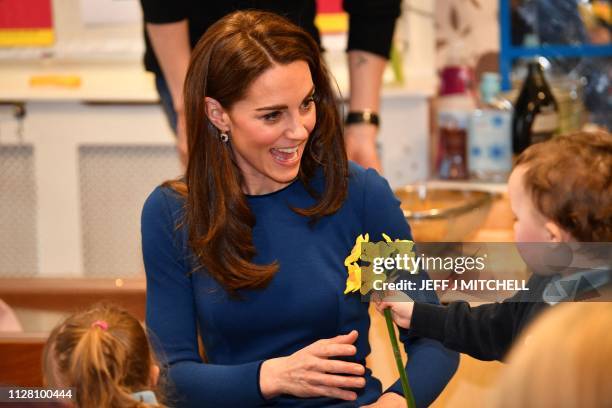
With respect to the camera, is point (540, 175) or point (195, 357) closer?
point (540, 175)

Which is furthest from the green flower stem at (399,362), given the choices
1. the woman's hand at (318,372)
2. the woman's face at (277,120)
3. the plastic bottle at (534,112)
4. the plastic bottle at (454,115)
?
the plastic bottle at (454,115)

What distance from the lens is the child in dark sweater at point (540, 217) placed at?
131cm

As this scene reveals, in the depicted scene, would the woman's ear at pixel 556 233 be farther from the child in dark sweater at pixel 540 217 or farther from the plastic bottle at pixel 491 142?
the plastic bottle at pixel 491 142

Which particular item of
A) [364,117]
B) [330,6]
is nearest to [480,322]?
[364,117]

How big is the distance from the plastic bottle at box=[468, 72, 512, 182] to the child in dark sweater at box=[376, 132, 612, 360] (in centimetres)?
145

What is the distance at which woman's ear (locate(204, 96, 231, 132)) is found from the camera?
1627mm

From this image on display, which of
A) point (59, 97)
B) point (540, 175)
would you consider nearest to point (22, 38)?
point (59, 97)

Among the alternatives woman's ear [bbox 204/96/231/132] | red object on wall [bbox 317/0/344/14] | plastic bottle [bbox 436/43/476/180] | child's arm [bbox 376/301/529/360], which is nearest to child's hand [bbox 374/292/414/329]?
child's arm [bbox 376/301/529/360]

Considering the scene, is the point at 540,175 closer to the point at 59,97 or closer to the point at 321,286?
the point at 321,286

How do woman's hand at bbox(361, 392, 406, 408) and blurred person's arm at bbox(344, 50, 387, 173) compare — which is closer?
woman's hand at bbox(361, 392, 406, 408)

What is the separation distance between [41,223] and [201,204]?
76.0 inches

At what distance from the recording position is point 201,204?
1.63 m

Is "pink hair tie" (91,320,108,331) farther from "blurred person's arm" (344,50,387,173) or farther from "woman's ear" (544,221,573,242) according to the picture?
"blurred person's arm" (344,50,387,173)

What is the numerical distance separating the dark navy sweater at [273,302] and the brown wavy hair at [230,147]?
22 millimetres
